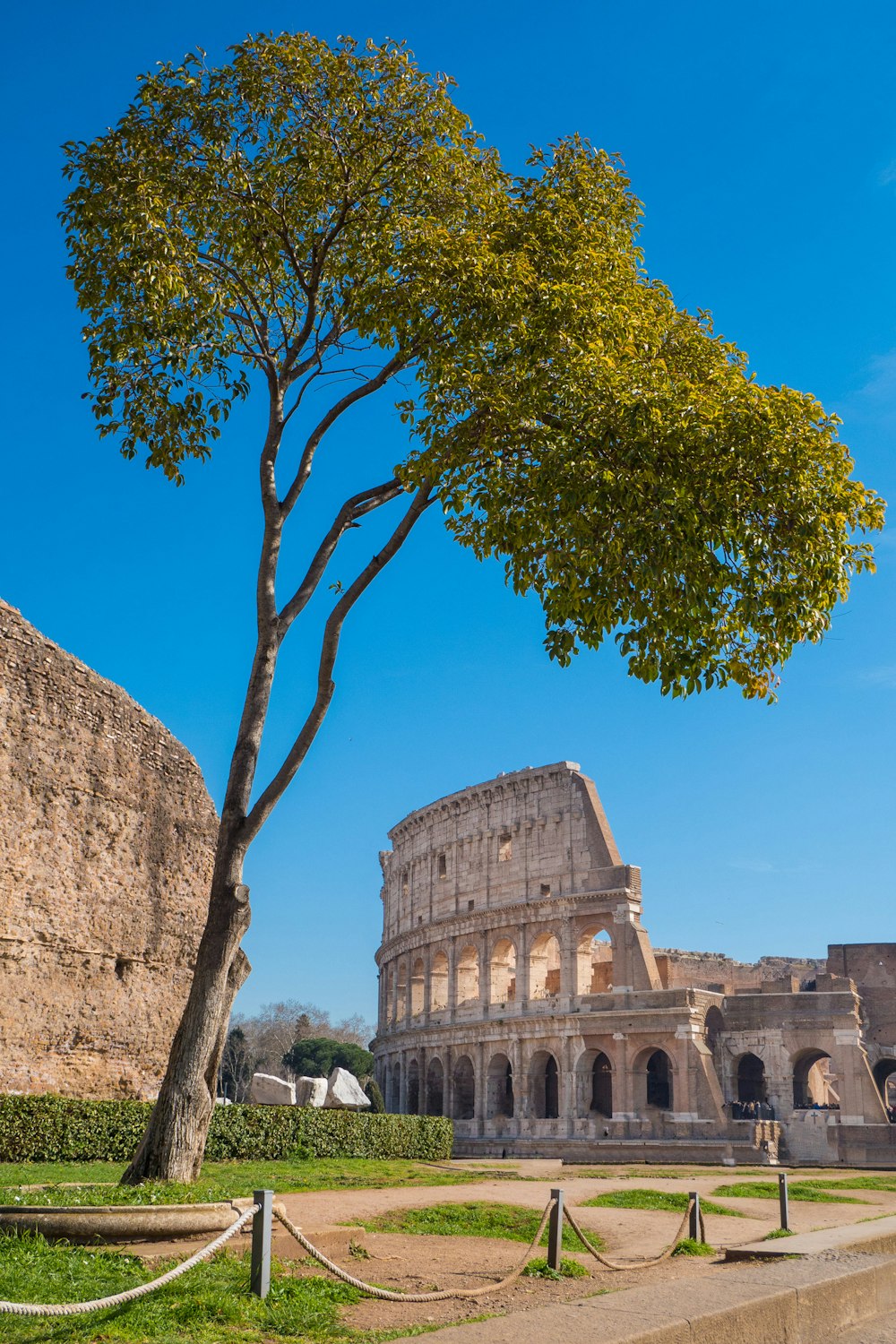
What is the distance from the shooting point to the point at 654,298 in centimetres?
955

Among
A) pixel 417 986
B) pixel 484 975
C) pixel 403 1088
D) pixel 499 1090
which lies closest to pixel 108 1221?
pixel 499 1090

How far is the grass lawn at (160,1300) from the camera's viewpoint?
454 cm

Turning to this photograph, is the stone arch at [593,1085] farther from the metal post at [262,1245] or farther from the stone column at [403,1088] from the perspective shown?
the metal post at [262,1245]

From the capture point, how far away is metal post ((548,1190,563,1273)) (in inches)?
276

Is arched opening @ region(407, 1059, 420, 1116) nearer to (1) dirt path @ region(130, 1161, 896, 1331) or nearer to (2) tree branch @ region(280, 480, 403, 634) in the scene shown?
(1) dirt path @ region(130, 1161, 896, 1331)

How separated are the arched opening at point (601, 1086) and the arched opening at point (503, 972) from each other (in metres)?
5.21

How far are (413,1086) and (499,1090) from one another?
6.30m

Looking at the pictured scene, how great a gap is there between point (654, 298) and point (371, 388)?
2.58 metres

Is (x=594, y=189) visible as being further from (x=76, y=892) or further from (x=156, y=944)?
(x=156, y=944)

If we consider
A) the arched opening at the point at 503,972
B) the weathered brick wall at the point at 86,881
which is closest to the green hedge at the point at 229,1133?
the weathered brick wall at the point at 86,881

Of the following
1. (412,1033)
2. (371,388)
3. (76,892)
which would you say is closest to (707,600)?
(371,388)

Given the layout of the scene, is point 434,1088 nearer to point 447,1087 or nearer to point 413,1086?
point 413,1086

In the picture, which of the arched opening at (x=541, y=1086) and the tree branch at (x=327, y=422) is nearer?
the tree branch at (x=327, y=422)

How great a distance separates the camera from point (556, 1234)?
23.2 feet
